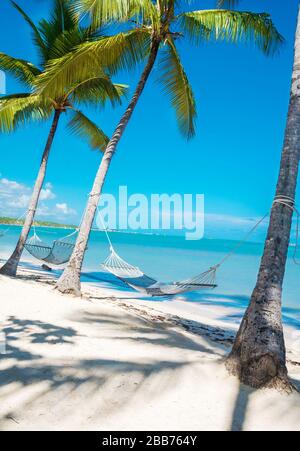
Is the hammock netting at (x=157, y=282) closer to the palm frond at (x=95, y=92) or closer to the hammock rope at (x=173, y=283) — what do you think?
the hammock rope at (x=173, y=283)

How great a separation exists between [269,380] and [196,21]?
4773mm

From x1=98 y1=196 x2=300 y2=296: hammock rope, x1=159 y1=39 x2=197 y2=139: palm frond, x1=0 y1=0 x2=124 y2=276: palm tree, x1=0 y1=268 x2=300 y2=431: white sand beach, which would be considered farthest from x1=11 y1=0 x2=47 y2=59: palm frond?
x1=0 y1=268 x2=300 y2=431: white sand beach

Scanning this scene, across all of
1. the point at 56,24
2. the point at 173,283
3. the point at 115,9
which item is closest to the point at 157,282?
the point at 173,283

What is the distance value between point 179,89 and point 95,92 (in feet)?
4.98

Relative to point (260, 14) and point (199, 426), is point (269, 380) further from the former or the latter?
point (260, 14)

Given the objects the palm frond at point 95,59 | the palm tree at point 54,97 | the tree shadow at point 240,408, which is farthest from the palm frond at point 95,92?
the tree shadow at point 240,408

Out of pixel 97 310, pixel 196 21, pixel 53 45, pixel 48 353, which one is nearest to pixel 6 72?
pixel 53 45

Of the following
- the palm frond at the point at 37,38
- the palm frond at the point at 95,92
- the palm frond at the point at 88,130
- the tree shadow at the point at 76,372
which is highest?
the palm frond at the point at 37,38

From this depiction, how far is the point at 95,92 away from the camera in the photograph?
596cm

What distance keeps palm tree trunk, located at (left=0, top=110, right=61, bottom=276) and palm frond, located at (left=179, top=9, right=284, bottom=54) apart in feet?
8.95

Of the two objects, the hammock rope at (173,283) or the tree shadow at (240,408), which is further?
the hammock rope at (173,283)

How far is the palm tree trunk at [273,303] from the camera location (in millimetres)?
1927

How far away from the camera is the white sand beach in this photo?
5.12ft

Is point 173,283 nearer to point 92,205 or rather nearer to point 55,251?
point 92,205
